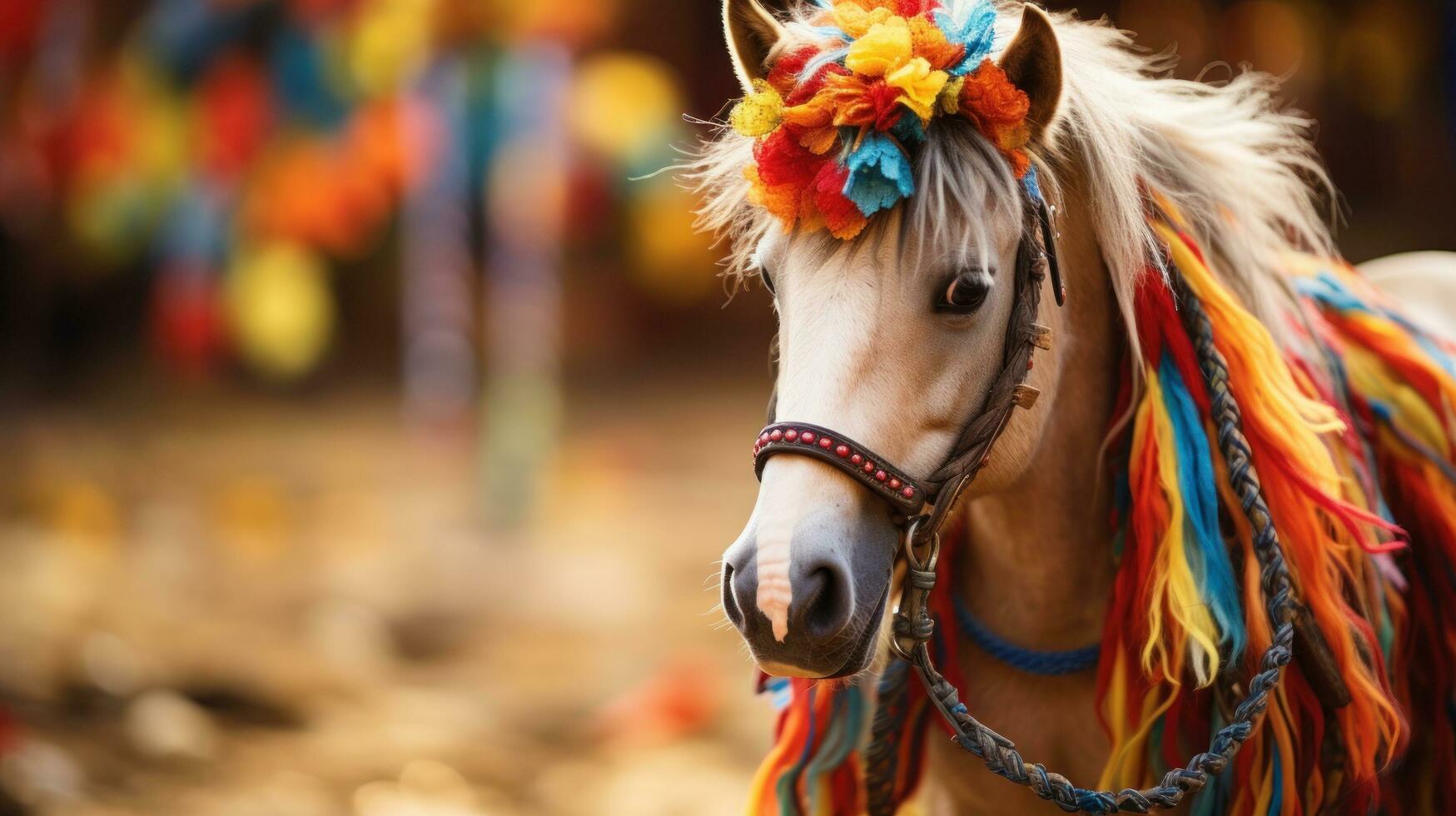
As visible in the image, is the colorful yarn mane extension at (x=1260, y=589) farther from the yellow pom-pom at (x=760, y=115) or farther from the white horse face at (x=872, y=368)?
the yellow pom-pom at (x=760, y=115)

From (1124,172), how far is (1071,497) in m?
0.47

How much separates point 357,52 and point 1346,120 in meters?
8.21

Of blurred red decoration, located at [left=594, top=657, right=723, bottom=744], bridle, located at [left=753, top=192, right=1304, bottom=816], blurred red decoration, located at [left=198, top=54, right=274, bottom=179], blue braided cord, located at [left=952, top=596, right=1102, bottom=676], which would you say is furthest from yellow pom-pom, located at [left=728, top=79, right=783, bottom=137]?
blurred red decoration, located at [left=198, top=54, right=274, bottom=179]

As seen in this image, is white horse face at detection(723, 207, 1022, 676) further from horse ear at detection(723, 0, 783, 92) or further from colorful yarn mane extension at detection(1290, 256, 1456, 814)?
colorful yarn mane extension at detection(1290, 256, 1456, 814)

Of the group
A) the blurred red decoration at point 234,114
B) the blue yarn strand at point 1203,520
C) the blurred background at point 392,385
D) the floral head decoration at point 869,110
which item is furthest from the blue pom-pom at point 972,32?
the blurred red decoration at point 234,114

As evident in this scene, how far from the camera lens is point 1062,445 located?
5.35 ft

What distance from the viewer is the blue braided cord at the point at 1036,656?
1654 millimetres

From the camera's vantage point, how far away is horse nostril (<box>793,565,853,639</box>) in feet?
4.17

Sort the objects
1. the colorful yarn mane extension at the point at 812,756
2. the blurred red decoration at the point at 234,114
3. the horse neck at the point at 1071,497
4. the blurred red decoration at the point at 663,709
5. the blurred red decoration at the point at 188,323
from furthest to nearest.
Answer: the blurred red decoration at the point at 188,323
the blurred red decoration at the point at 234,114
the blurred red decoration at the point at 663,709
the colorful yarn mane extension at the point at 812,756
the horse neck at the point at 1071,497

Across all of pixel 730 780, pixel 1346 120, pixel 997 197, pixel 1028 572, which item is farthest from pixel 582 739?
pixel 1346 120

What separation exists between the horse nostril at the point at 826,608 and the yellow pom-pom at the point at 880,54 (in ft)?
2.06

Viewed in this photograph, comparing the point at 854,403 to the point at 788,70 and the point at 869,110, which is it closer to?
the point at 869,110

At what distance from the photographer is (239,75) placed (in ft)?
25.8

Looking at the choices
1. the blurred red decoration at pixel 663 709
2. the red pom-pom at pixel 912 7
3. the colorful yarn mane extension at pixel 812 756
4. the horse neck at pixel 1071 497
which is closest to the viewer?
the red pom-pom at pixel 912 7
